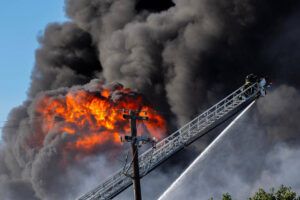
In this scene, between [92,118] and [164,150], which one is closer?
[164,150]

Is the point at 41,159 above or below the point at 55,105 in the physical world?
below

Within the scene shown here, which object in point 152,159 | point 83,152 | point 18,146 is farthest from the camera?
point 18,146

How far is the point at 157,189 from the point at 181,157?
21.1 ft

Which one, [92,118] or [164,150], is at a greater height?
[92,118]

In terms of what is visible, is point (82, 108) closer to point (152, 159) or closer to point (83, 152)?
point (83, 152)

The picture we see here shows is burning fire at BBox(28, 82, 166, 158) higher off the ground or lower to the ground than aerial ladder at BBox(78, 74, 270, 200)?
higher

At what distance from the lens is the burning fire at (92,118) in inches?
1793

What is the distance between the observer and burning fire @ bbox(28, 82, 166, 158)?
45.5 meters

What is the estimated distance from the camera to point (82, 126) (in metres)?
45.7

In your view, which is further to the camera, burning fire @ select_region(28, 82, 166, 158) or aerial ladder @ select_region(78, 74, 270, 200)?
burning fire @ select_region(28, 82, 166, 158)

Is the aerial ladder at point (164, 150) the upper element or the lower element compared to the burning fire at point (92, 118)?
lower

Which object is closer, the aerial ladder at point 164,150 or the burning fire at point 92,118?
the aerial ladder at point 164,150

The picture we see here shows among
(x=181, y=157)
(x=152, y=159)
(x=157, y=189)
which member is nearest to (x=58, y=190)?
(x=157, y=189)

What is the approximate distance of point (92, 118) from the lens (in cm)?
4588
